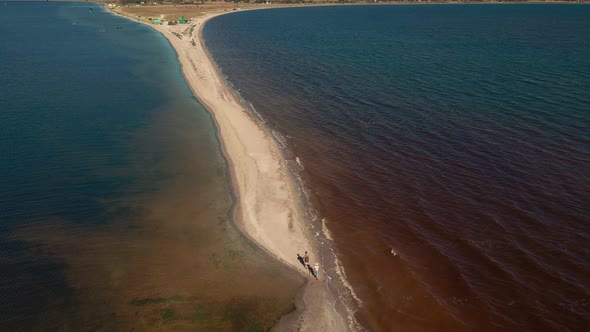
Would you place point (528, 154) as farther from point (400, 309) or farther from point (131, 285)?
point (131, 285)

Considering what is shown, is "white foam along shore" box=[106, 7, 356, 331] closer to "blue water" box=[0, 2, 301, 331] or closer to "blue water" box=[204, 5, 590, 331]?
"blue water" box=[0, 2, 301, 331]

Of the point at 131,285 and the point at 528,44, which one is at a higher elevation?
the point at 528,44

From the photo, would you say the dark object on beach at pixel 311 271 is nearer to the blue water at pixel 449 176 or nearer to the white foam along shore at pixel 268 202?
the white foam along shore at pixel 268 202

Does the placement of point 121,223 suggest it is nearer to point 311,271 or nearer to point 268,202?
point 268,202

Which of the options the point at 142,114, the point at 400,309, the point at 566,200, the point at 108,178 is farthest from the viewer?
the point at 142,114

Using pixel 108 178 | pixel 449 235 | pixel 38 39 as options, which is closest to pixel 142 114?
pixel 108 178

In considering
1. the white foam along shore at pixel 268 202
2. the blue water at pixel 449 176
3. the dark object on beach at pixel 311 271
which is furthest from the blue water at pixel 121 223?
the blue water at pixel 449 176
